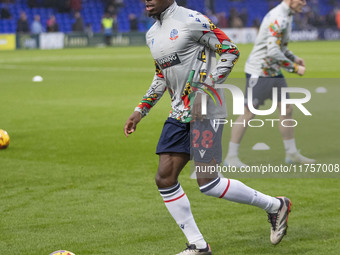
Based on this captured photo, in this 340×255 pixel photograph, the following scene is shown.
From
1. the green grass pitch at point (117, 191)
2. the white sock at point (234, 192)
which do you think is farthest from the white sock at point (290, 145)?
the white sock at point (234, 192)

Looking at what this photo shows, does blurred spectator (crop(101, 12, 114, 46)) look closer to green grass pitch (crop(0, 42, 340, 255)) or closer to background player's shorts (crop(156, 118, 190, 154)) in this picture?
green grass pitch (crop(0, 42, 340, 255))

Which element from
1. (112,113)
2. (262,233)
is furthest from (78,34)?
(262,233)

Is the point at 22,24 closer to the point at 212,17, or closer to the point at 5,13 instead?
the point at 5,13

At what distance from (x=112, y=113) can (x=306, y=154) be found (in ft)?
18.4

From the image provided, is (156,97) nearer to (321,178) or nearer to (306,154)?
(321,178)

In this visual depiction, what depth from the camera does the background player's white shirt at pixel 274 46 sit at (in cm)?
894

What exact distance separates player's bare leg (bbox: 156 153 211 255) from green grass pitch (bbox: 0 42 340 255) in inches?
10.9

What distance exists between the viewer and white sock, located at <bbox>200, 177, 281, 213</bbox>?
18.1ft

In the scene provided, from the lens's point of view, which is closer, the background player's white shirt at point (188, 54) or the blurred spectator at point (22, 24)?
the background player's white shirt at point (188, 54)

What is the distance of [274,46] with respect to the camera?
8.95m

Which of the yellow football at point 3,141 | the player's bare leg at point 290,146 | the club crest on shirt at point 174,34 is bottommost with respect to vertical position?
the yellow football at point 3,141

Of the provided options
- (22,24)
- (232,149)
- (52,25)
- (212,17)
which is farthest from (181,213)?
(212,17)

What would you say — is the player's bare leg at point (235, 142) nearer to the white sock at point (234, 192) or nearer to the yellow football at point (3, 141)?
the white sock at point (234, 192)

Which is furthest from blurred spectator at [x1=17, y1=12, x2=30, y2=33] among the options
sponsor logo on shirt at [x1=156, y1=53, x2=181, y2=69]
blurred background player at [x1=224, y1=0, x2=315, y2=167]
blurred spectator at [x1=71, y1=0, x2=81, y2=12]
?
sponsor logo on shirt at [x1=156, y1=53, x2=181, y2=69]
